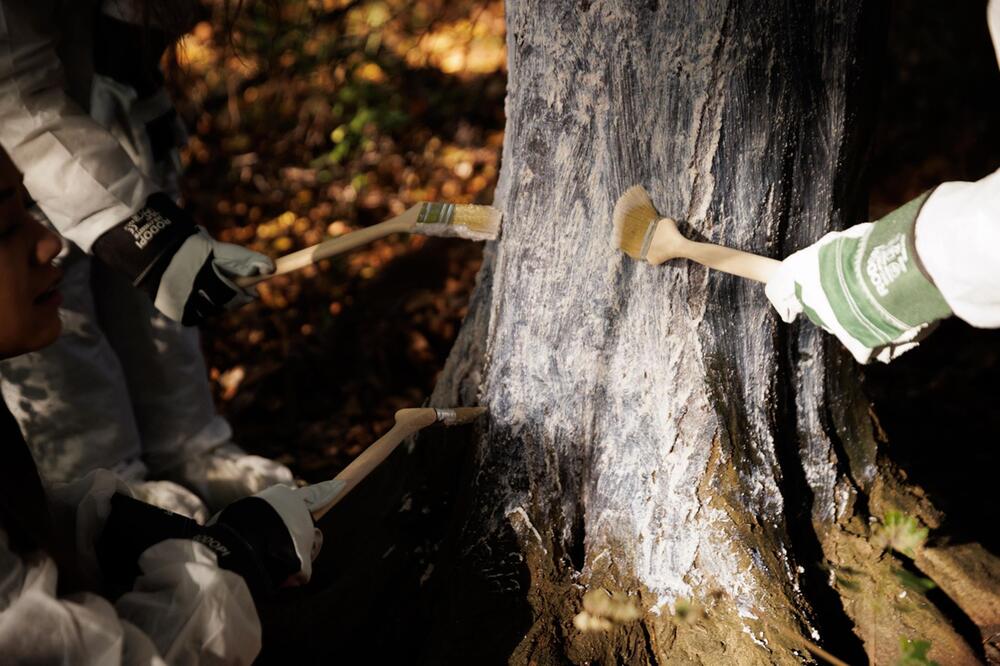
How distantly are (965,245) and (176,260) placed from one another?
200cm

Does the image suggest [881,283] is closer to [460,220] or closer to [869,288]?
[869,288]

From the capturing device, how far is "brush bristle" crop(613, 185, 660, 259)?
1.88m

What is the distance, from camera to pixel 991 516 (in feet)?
9.01

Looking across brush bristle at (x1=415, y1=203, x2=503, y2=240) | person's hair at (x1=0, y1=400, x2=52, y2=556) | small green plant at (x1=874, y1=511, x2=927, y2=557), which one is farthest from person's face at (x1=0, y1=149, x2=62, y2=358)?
small green plant at (x1=874, y1=511, x2=927, y2=557)

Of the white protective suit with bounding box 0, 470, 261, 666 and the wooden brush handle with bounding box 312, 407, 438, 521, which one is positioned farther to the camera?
the wooden brush handle with bounding box 312, 407, 438, 521

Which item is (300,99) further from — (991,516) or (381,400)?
(991,516)

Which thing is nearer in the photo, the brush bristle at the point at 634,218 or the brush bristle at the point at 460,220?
the brush bristle at the point at 634,218

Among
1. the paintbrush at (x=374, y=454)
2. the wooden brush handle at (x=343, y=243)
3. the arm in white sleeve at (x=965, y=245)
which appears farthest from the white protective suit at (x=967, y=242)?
the wooden brush handle at (x=343, y=243)

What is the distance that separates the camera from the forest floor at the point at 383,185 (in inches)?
139

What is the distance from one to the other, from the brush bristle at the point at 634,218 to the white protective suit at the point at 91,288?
1411 millimetres

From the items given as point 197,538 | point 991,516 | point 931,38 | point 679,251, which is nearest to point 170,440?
point 197,538

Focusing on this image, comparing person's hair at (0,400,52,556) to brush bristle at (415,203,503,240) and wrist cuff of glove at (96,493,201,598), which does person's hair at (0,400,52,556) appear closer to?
wrist cuff of glove at (96,493,201,598)

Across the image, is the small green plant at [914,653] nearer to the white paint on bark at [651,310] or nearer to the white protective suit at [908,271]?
the white paint on bark at [651,310]

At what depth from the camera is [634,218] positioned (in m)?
1.89
